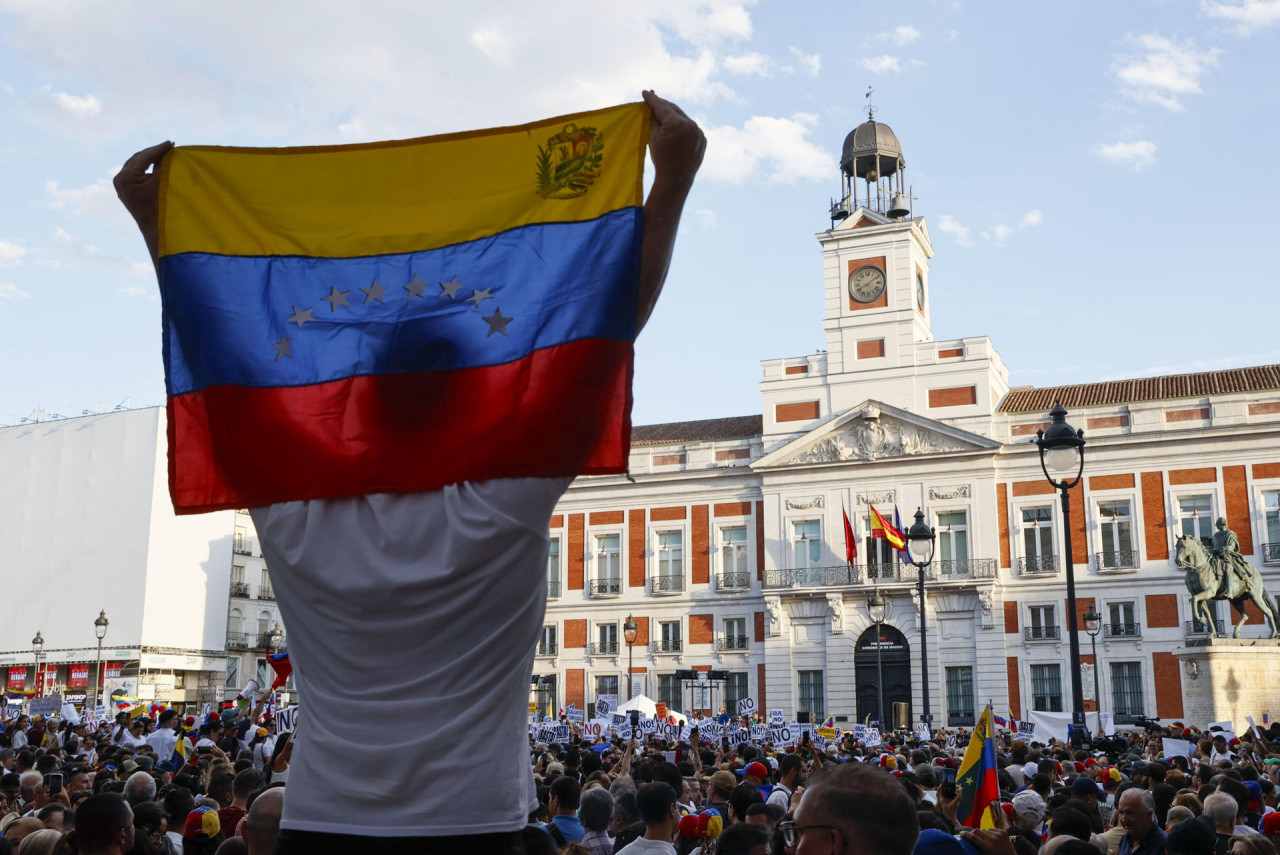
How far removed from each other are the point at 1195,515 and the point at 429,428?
41.9 m

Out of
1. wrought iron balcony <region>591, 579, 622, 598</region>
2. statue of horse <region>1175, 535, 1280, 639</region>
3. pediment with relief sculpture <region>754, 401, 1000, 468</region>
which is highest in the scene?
pediment with relief sculpture <region>754, 401, 1000, 468</region>

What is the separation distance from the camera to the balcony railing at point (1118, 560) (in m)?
40.5

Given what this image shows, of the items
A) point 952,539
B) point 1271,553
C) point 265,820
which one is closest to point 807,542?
point 952,539

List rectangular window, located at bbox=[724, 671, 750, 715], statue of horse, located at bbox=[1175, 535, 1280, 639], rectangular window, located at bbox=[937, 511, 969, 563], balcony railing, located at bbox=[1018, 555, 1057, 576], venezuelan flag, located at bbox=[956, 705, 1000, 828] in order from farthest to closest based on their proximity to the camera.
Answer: rectangular window, located at bbox=[724, 671, 750, 715] → rectangular window, located at bbox=[937, 511, 969, 563] → balcony railing, located at bbox=[1018, 555, 1057, 576] → statue of horse, located at bbox=[1175, 535, 1280, 639] → venezuelan flag, located at bbox=[956, 705, 1000, 828]

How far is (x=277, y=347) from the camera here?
3.24 meters

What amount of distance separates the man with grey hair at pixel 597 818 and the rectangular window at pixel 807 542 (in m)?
38.4

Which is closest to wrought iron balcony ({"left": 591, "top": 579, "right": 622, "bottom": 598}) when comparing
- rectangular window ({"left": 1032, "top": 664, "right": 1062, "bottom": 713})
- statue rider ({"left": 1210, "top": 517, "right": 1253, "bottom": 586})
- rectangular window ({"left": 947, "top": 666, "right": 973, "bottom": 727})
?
rectangular window ({"left": 947, "top": 666, "right": 973, "bottom": 727})

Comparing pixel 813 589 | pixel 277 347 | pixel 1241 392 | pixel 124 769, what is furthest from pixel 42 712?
pixel 1241 392

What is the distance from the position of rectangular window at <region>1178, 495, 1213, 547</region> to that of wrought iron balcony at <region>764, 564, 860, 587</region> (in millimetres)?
10800

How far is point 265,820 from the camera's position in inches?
155

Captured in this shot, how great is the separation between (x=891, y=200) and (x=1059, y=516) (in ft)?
48.7

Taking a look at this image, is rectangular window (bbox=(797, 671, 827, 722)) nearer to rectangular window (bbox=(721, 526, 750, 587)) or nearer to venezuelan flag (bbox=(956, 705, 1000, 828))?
rectangular window (bbox=(721, 526, 750, 587))

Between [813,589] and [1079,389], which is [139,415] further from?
[1079,389]

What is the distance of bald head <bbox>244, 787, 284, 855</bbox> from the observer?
3912 mm
